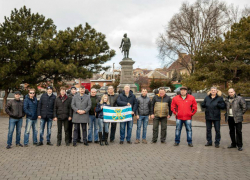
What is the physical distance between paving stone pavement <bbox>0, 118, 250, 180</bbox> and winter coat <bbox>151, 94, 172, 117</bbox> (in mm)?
1059

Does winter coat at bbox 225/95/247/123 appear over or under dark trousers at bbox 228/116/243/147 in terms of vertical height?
over

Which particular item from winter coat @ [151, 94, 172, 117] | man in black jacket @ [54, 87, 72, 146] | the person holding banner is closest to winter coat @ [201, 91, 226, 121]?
winter coat @ [151, 94, 172, 117]

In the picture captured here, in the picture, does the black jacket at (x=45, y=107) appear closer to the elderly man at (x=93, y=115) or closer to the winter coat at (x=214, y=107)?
the elderly man at (x=93, y=115)

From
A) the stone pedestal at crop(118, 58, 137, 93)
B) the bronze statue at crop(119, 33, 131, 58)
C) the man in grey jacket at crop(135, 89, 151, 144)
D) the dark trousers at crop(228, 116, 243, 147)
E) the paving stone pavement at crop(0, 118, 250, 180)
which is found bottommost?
the paving stone pavement at crop(0, 118, 250, 180)

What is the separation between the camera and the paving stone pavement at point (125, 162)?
540 cm

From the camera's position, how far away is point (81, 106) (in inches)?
342

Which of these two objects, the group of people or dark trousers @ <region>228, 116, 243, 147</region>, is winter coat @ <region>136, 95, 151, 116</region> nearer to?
the group of people

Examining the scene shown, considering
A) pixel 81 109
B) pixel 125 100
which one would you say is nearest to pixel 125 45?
pixel 125 100

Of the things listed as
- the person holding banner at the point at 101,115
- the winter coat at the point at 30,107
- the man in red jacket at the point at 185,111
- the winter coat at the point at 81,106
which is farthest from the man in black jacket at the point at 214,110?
the winter coat at the point at 30,107

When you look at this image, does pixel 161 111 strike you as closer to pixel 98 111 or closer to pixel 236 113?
pixel 98 111

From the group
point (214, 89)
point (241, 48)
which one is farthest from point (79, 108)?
point (241, 48)

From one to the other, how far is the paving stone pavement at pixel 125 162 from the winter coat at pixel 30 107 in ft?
3.38

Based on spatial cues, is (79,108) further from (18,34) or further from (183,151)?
(18,34)

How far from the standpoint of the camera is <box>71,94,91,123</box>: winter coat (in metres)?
8.63
